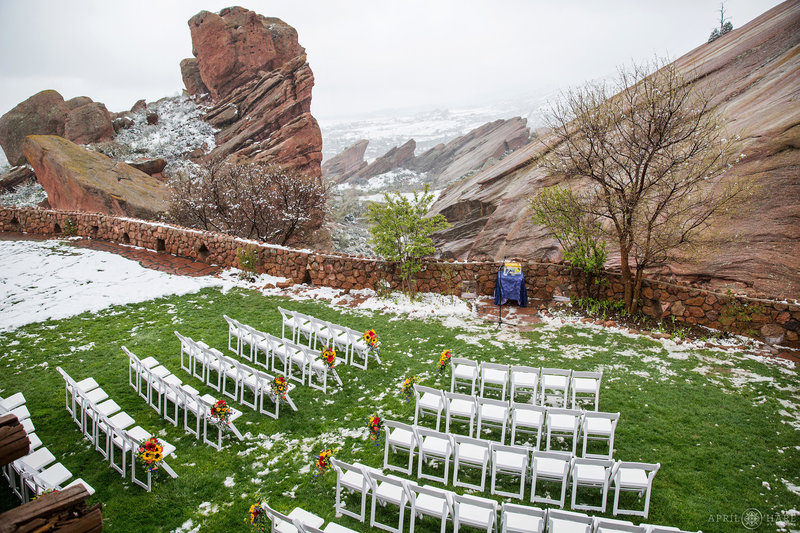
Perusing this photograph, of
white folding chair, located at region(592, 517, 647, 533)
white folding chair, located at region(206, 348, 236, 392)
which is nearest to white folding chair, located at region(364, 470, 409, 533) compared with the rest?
white folding chair, located at region(592, 517, 647, 533)

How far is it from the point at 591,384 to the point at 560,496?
2.34 m

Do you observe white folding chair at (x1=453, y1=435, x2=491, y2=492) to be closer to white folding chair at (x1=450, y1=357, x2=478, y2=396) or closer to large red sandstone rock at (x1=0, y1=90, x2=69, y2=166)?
white folding chair at (x1=450, y1=357, x2=478, y2=396)

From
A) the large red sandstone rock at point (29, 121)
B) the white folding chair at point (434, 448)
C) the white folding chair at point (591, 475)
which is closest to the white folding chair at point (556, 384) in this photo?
the white folding chair at point (591, 475)

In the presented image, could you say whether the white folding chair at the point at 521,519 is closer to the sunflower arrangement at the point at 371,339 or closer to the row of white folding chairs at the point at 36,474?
the sunflower arrangement at the point at 371,339

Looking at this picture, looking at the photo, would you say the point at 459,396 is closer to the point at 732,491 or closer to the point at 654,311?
the point at 732,491

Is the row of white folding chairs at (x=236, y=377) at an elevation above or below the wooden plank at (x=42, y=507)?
below

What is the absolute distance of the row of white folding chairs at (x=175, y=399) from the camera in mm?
6852

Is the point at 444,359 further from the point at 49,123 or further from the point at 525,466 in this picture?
the point at 49,123

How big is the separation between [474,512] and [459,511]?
18cm

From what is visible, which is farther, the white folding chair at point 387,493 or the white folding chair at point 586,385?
the white folding chair at point 586,385

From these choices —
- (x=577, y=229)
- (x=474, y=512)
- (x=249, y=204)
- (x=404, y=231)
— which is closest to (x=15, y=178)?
(x=249, y=204)

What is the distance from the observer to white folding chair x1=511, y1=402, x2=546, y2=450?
646 cm

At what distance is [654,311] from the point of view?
12.1 meters

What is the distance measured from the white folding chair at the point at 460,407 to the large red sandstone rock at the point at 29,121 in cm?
4343
